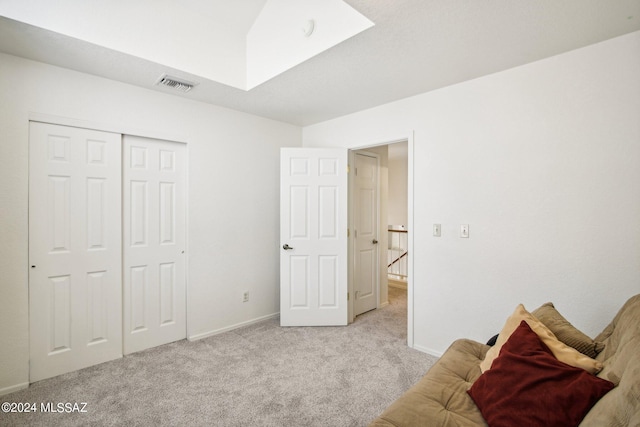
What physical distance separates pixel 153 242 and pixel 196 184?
2.31 ft

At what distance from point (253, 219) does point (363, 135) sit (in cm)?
161

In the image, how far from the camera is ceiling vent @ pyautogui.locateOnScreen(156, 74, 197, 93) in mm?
2617

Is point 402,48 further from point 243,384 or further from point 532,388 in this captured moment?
point 243,384

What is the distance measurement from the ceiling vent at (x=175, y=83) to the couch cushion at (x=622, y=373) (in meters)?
3.20

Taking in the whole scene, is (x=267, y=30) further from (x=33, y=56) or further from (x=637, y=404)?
(x=637, y=404)

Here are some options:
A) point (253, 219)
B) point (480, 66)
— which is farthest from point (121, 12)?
point (480, 66)

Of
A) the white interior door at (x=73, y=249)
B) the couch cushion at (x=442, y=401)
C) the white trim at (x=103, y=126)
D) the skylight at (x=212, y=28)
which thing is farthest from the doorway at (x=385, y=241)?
the white interior door at (x=73, y=249)

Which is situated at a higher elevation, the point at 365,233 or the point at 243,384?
the point at 365,233

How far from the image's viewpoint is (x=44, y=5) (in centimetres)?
192

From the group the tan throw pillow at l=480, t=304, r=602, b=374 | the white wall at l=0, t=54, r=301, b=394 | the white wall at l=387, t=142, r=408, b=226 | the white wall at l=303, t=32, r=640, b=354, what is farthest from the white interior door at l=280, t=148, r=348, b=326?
the white wall at l=387, t=142, r=408, b=226

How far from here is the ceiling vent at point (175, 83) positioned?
262cm

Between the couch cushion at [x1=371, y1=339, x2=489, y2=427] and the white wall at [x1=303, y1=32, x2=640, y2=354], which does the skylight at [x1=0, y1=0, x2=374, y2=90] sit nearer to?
the white wall at [x1=303, y1=32, x2=640, y2=354]

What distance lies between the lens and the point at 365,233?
405cm

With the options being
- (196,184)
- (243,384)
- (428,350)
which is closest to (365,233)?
(428,350)
